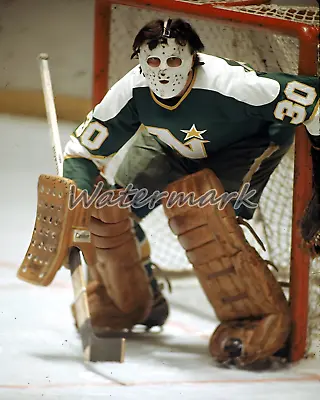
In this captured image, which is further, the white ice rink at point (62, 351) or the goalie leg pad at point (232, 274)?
the goalie leg pad at point (232, 274)

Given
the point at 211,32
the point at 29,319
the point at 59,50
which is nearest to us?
the point at 59,50

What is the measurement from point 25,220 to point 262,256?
338 mm

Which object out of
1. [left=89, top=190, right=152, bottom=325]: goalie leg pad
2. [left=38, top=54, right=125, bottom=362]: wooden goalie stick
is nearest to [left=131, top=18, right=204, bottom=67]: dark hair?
[left=38, top=54, right=125, bottom=362]: wooden goalie stick

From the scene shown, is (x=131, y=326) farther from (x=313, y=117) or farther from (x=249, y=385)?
(x=313, y=117)

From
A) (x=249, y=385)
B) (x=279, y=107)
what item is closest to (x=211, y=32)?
(x=279, y=107)

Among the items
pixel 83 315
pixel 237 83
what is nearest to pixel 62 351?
pixel 83 315

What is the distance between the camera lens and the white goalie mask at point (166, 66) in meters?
1.02

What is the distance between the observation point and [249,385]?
1090 mm

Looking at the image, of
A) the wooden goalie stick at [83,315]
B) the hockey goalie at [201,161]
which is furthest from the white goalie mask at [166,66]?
the wooden goalie stick at [83,315]

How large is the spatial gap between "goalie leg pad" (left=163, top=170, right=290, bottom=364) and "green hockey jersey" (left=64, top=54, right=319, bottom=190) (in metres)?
0.07

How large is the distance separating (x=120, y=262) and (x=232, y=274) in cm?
21

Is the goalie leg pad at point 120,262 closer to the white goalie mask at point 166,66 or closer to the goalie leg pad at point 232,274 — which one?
the goalie leg pad at point 232,274

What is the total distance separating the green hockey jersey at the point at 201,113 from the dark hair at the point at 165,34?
2.0 inches

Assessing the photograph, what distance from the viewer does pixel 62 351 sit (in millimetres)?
1165
